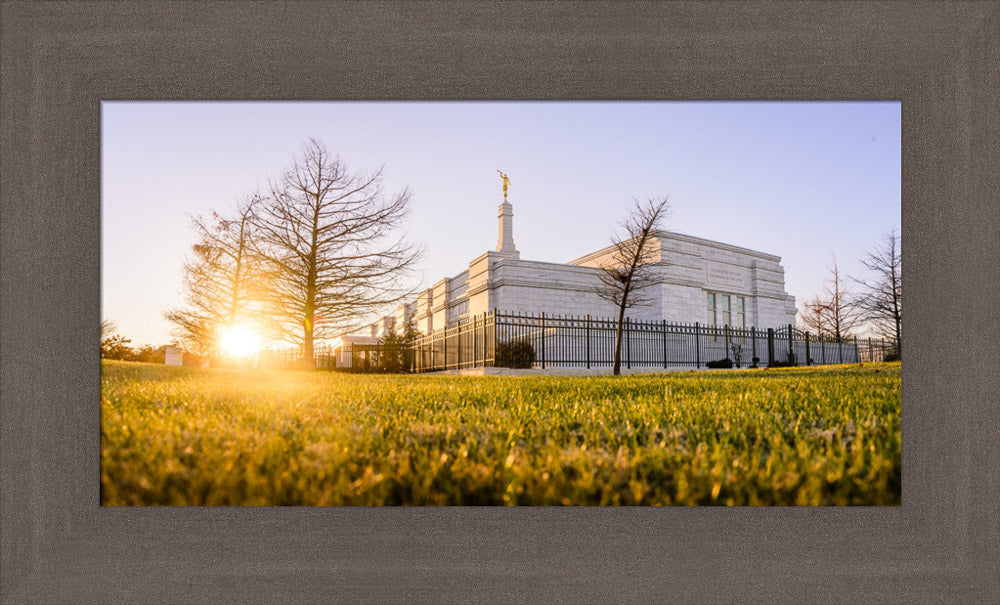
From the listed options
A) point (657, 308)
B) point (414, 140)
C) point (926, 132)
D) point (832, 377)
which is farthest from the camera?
point (657, 308)

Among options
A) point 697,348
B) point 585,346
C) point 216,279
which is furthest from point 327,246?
point 697,348

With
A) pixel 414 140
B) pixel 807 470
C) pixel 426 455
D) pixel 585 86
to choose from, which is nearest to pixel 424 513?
pixel 426 455

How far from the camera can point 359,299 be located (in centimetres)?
580

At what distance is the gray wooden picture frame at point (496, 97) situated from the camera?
236 cm

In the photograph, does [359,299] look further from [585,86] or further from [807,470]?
[807,470]

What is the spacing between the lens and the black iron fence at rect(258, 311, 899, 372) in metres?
11.6

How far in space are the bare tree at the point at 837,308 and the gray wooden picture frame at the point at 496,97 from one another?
1543 millimetres

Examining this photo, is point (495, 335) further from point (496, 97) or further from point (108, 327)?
point (496, 97)

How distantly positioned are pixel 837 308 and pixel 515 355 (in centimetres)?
A: 654

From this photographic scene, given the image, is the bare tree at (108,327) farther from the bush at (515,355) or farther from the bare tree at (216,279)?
the bush at (515,355)

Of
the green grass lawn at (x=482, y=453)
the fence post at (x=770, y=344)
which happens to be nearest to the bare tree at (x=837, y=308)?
the green grass lawn at (x=482, y=453)

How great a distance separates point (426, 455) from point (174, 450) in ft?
3.33

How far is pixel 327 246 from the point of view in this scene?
217 inches

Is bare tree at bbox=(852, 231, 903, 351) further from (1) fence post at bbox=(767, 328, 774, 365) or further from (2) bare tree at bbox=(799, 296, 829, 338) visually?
(1) fence post at bbox=(767, 328, 774, 365)
